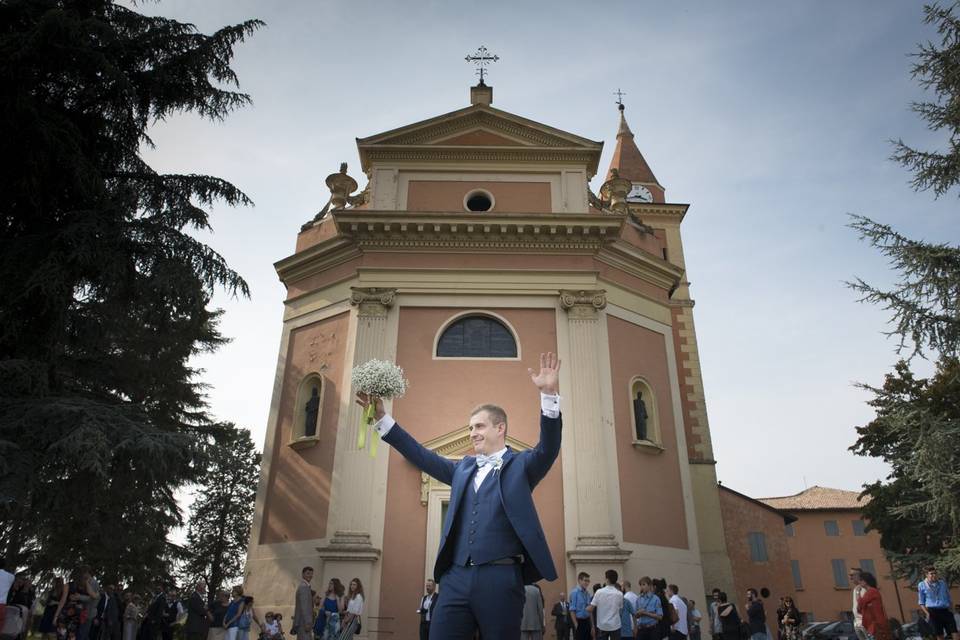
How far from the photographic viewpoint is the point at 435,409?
14.5m

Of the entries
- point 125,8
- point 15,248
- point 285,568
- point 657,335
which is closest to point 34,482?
point 15,248

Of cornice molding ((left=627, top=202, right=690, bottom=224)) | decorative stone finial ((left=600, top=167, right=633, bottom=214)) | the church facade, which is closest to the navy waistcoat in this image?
the church facade

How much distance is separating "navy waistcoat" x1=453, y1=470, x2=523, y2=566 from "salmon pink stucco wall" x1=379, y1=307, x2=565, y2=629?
9.98 m

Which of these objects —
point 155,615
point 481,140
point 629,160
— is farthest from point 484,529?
point 629,160

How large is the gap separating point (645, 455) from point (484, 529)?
39.5 ft

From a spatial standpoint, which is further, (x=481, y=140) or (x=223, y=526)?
(x=223, y=526)

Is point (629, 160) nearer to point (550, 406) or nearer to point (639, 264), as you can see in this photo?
point (639, 264)

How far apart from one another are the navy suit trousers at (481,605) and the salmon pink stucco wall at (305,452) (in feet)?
35.7

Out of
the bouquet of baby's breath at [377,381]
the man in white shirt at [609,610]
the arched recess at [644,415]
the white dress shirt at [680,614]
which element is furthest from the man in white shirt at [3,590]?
the arched recess at [644,415]

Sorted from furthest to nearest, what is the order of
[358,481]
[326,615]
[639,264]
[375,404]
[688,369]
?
[688,369], [639,264], [358,481], [326,615], [375,404]

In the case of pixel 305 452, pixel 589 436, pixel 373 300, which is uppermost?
pixel 373 300

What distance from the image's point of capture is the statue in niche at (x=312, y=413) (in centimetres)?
1516

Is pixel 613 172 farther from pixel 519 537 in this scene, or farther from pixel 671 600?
pixel 519 537

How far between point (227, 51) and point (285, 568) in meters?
9.97
